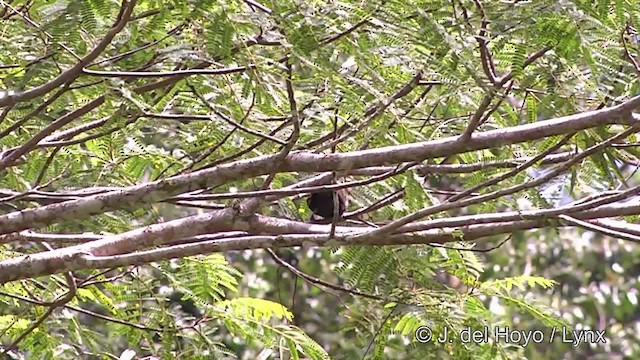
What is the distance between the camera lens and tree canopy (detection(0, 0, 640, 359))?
181cm

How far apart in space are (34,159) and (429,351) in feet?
4.08

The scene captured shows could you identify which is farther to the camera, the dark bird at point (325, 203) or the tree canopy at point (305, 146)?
the dark bird at point (325, 203)

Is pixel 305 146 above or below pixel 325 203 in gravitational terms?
above

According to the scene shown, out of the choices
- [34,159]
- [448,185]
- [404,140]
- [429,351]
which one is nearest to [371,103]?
[404,140]

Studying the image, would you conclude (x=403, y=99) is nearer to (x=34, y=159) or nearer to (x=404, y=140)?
(x=404, y=140)

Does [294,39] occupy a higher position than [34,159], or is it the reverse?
[294,39]

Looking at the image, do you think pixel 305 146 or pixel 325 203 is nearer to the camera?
pixel 305 146

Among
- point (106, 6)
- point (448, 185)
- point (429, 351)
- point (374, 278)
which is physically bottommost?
point (448, 185)

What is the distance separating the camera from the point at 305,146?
2.14 m

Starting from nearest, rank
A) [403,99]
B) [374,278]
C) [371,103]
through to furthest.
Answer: [371,103], [403,99], [374,278]

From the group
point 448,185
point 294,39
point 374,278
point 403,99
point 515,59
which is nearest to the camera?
point 294,39

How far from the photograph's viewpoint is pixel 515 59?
1.84 meters

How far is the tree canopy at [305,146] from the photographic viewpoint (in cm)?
181

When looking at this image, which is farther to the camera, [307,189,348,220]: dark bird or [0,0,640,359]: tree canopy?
[307,189,348,220]: dark bird
